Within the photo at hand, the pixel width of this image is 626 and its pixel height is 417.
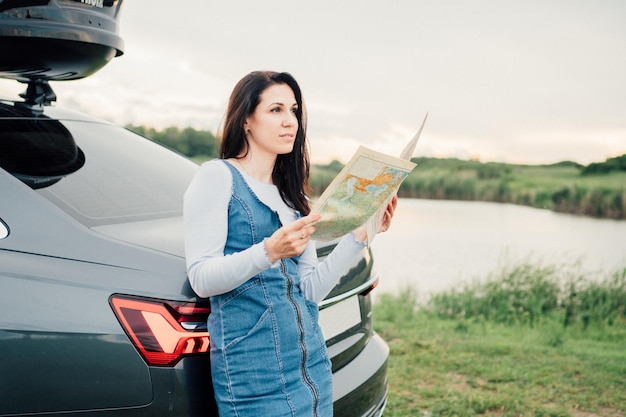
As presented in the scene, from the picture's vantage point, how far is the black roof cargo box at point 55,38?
2.42 metres

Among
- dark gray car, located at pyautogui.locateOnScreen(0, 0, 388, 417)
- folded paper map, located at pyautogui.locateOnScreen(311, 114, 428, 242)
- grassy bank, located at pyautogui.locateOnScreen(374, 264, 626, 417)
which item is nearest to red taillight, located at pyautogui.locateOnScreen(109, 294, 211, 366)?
dark gray car, located at pyautogui.locateOnScreen(0, 0, 388, 417)

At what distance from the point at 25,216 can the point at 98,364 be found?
1.62 ft

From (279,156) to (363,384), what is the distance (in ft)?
2.86

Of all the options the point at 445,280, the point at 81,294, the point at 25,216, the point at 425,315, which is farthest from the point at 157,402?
the point at 445,280

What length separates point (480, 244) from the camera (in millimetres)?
7652

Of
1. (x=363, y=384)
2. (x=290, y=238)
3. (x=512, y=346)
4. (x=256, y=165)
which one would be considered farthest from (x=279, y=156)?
(x=512, y=346)

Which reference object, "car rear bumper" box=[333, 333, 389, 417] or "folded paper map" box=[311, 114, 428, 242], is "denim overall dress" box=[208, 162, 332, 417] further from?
"car rear bumper" box=[333, 333, 389, 417]

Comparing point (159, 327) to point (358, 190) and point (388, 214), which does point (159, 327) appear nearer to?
point (358, 190)

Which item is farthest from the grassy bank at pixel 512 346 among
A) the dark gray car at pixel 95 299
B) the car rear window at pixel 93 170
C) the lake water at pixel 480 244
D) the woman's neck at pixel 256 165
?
the woman's neck at pixel 256 165

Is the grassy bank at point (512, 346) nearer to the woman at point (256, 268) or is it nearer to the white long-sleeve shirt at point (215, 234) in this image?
the woman at point (256, 268)

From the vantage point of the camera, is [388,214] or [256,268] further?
[388,214]

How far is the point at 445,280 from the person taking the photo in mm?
6492

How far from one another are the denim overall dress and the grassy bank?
6.28ft

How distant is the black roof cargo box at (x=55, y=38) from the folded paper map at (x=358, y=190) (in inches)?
54.6
